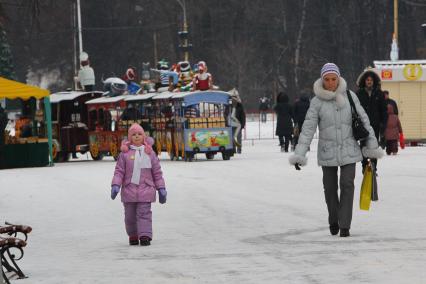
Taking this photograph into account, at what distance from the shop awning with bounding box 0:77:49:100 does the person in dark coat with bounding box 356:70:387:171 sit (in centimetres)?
1355

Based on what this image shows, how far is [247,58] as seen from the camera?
9244cm

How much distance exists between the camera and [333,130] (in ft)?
44.5

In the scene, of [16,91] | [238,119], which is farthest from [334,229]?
[238,119]

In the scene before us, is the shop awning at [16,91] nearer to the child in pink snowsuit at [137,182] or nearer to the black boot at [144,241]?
the child in pink snowsuit at [137,182]

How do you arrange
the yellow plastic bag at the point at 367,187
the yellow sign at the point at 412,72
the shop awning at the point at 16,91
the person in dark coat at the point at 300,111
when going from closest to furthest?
the yellow plastic bag at the point at 367,187, the shop awning at the point at 16,91, the person in dark coat at the point at 300,111, the yellow sign at the point at 412,72

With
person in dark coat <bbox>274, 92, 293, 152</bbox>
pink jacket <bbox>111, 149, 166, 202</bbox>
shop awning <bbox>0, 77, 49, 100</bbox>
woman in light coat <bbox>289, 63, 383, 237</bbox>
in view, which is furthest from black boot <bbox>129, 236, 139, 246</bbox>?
person in dark coat <bbox>274, 92, 293, 152</bbox>

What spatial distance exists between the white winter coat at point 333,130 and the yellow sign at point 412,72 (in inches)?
1019

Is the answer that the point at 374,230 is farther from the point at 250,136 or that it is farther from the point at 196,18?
the point at 196,18

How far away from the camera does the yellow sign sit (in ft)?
129

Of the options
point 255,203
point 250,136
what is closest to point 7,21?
point 255,203

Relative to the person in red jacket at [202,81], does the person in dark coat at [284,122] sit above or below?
below

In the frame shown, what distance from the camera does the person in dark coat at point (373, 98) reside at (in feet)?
61.0

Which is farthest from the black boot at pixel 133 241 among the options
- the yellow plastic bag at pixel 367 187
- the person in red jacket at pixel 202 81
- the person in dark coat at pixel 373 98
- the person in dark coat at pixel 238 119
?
the person in dark coat at pixel 238 119

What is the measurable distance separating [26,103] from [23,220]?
2104 centimetres
